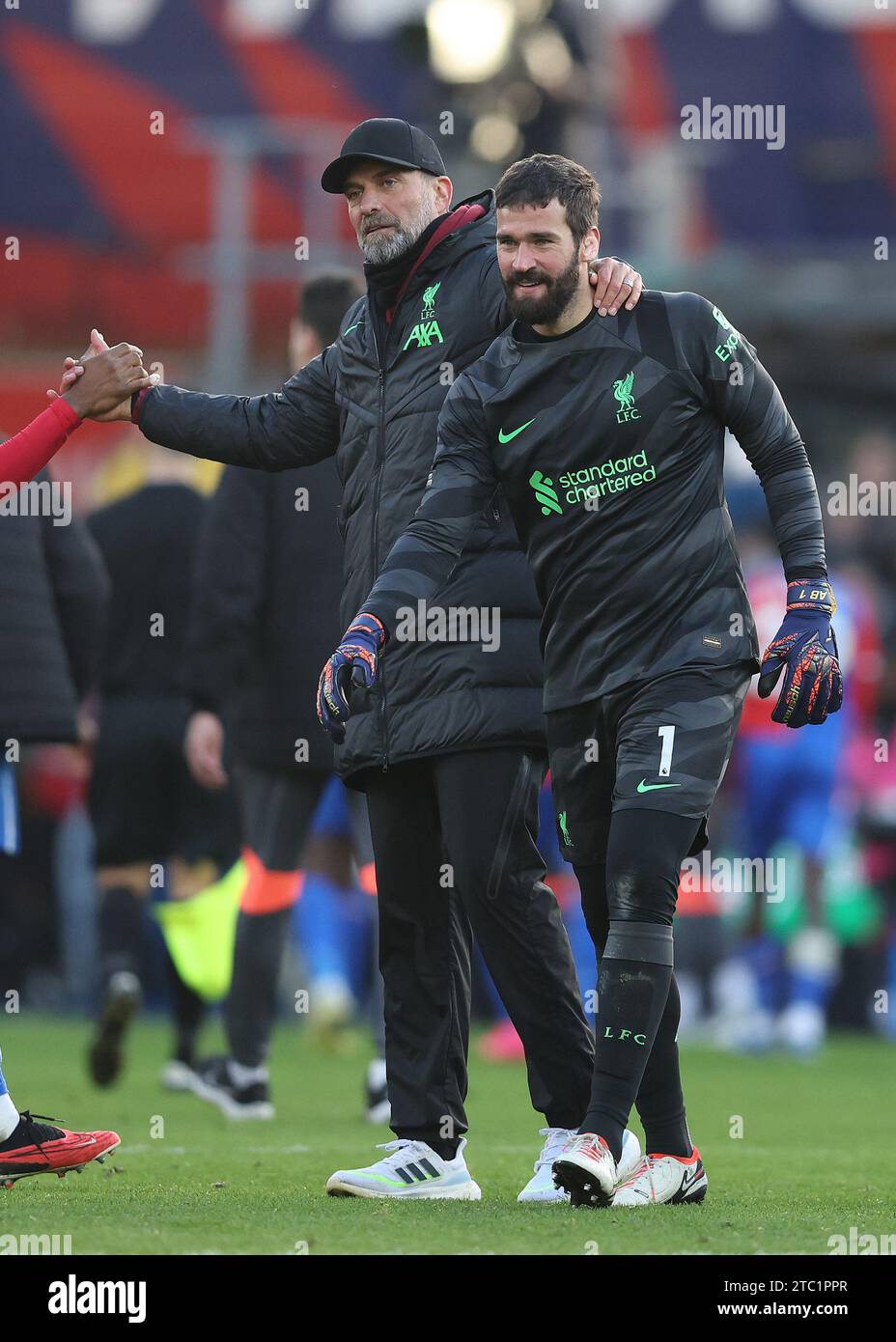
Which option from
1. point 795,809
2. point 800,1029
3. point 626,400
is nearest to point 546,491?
point 626,400

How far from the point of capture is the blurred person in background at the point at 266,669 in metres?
8.21

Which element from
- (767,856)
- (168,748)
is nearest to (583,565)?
(168,748)

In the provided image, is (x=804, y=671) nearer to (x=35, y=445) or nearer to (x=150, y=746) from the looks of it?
(x=35, y=445)

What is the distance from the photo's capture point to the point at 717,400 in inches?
221

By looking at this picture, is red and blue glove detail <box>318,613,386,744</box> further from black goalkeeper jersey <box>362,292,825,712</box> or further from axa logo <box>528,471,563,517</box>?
axa logo <box>528,471,563,517</box>

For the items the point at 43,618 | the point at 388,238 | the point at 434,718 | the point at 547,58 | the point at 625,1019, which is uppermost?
the point at 547,58

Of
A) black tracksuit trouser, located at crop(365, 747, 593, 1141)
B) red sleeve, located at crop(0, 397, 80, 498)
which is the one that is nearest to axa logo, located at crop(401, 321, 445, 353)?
red sleeve, located at crop(0, 397, 80, 498)

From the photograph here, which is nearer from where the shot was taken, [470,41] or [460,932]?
[460,932]

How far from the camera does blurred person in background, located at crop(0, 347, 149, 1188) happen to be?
19.3 ft

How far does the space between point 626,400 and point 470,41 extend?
7.35 metres

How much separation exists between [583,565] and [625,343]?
52 cm

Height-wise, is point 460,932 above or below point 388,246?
below

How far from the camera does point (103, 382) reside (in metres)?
6.09
